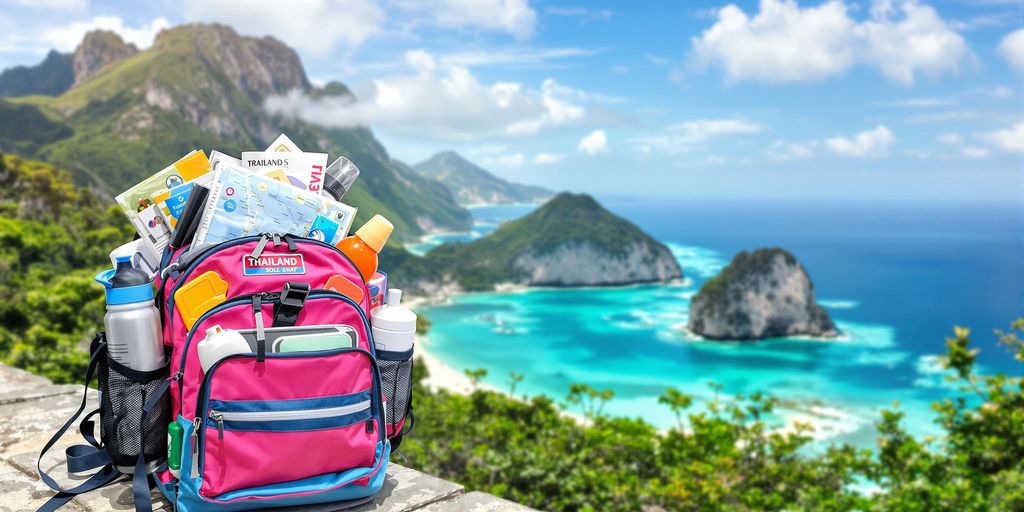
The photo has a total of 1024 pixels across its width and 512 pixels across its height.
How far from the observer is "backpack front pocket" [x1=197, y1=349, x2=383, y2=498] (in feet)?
5.82

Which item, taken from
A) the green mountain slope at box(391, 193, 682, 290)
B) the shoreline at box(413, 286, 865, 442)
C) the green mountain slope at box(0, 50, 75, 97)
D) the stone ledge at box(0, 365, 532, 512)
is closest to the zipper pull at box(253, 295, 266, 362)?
the stone ledge at box(0, 365, 532, 512)

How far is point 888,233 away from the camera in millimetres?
191625

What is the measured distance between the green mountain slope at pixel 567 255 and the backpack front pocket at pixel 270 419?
93.3 meters

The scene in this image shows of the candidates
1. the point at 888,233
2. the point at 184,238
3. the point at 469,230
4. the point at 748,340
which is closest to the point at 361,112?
the point at 469,230

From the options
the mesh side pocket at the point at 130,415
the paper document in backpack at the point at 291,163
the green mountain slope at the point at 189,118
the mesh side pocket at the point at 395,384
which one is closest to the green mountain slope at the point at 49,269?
the mesh side pocket at the point at 130,415

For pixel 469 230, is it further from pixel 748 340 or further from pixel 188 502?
pixel 188 502

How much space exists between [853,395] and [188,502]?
5512cm

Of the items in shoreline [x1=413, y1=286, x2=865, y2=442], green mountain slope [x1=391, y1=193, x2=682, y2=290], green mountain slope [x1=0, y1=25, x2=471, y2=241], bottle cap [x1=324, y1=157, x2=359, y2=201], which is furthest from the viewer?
green mountain slope [x1=391, y1=193, x2=682, y2=290]

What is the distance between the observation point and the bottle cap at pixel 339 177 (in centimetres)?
227

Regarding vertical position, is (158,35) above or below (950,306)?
above

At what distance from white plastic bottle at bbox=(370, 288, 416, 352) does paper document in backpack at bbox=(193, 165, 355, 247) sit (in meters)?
0.31

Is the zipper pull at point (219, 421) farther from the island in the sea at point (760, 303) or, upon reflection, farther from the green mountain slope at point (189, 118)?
the island in the sea at point (760, 303)

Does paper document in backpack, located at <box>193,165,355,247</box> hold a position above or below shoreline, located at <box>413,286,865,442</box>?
above

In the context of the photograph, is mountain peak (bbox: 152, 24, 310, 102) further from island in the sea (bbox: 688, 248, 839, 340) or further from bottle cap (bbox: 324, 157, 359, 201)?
bottle cap (bbox: 324, 157, 359, 201)
